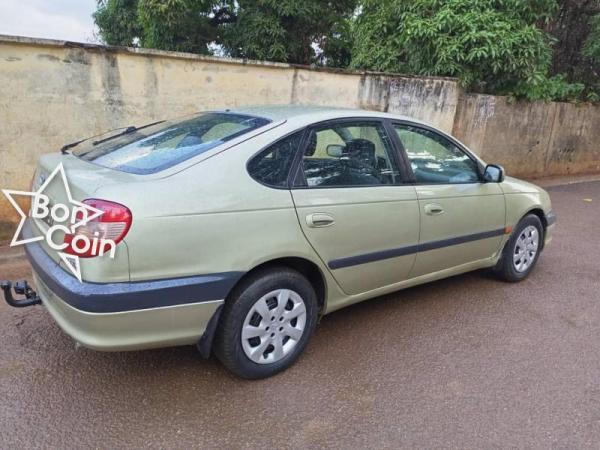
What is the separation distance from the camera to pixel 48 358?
2861 millimetres

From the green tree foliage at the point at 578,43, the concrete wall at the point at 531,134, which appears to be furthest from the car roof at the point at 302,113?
the green tree foliage at the point at 578,43

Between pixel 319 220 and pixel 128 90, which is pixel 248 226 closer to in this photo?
pixel 319 220

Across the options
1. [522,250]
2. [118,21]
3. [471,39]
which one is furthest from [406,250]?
[118,21]

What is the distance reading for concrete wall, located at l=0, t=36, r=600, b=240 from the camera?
4492 millimetres

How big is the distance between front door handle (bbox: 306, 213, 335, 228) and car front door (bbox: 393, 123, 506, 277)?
824mm

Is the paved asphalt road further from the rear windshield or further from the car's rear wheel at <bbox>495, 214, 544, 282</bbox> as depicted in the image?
the rear windshield

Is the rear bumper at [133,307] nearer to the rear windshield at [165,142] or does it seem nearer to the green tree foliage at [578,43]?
the rear windshield at [165,142]

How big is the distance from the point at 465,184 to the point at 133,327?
2599mm

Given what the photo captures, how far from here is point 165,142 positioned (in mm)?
2857

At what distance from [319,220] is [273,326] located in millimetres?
655

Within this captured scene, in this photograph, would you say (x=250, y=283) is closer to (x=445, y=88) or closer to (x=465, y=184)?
(x=465, y=184)

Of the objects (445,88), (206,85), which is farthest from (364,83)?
(206,85)

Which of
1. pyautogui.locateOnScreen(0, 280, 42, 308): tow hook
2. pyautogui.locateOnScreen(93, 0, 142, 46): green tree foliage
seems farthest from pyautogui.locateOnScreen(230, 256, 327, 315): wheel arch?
pyautogui.locateOnScreen(93, 0, 142, 46): green tree foliage

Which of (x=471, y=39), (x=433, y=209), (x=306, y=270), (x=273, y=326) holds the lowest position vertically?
(x=273, y=326)
